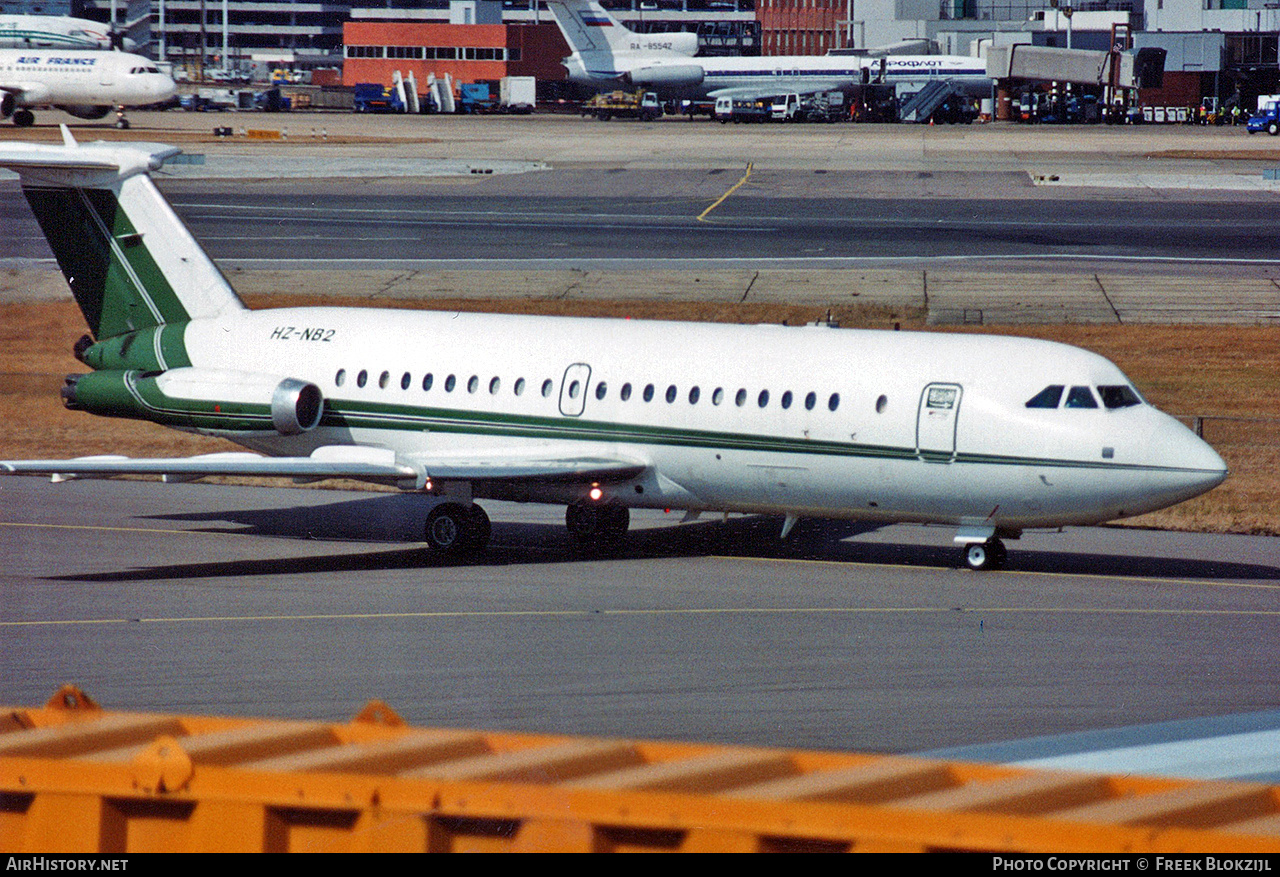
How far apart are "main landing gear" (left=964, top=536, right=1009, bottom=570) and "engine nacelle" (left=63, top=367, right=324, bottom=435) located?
1079 cm

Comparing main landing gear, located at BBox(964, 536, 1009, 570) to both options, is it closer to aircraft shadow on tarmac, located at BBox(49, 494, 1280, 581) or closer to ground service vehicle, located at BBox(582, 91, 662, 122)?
aircraft shadow on tarmac, located at BBox(49, 494, 1280, 581)

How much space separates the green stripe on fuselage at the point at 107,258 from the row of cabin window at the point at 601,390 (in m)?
4.07

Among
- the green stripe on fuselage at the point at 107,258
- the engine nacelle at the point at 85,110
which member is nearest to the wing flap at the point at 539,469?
the green stripe on fuselage at the point at 107,258

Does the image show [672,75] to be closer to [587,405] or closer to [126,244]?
[126,244]

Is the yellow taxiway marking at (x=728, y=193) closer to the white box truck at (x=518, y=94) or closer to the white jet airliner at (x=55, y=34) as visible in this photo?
the white jet airliner at (x=55, y=34)

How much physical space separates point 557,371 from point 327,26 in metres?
123

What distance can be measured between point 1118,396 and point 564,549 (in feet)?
29.6

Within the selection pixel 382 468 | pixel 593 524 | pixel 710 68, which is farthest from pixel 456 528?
pixel 710 68

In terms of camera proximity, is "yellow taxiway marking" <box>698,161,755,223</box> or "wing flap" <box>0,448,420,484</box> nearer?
"wing flap" <box>0,448,420,484</box>

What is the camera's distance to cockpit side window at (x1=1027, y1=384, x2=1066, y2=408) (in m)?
22.8

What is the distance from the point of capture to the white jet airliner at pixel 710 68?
135 m

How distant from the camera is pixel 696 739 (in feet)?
49.5
